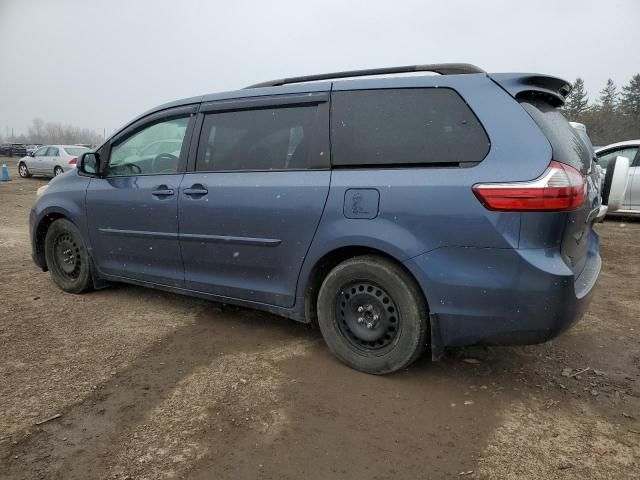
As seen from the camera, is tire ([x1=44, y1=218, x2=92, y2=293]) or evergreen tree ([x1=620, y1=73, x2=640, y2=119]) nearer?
tire ([x1=44, y1=218, x2=92, y2=293])

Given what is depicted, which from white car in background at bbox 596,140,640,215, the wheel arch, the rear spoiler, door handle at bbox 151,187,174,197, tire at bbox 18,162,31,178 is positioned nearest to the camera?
the rear spoiler

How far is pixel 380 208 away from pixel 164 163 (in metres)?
2.00

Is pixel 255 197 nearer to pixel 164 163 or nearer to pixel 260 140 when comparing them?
pixel 260 140

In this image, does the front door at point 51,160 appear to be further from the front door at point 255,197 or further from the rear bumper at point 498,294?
the rear bumper at point 498,294

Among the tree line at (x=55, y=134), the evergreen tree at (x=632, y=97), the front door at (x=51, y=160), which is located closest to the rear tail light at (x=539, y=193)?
the front door at (x=51, y=160)

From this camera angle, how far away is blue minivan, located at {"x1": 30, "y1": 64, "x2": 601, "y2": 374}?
2504 millimetres

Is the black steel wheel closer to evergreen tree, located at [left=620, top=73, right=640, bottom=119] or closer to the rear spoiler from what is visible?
the rear spoiler

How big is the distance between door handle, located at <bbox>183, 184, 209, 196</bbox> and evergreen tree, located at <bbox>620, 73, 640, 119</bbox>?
174 ft

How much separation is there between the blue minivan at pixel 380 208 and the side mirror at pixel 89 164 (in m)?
0.43

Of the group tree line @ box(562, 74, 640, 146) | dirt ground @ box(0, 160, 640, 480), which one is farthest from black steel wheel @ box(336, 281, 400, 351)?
tree line @ box(562, 74, 640, 146)

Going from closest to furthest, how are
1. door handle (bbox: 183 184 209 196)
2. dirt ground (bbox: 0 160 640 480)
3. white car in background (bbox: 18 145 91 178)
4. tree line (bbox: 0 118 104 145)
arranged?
dirt ground (bbox: 0 160 640 480) → door handle (bbox: 183 184 209 196) → white car in background (bbox: 18 145 91 178) → tree line (bbox: 0 118 104 145)

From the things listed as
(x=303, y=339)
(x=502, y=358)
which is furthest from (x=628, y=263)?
(x=303, y=339)

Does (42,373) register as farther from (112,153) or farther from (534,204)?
(534,204)

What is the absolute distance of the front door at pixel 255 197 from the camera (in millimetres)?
3123
